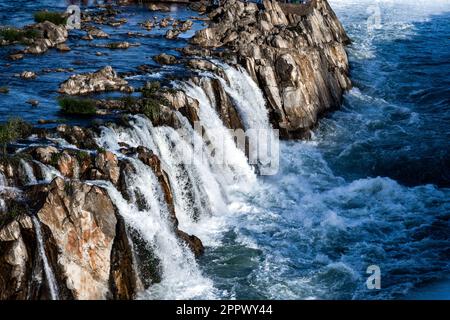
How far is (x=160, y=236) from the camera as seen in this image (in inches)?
965

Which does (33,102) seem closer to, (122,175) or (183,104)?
(183,104)

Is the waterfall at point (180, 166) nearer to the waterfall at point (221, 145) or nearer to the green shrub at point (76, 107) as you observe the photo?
the waterfall at point (221, 145)

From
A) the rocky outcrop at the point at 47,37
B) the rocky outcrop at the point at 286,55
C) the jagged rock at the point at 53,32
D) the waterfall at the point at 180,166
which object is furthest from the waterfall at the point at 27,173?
the jagged rock at the point at 53,32

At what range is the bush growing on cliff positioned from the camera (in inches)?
981

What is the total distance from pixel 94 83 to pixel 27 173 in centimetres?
1217

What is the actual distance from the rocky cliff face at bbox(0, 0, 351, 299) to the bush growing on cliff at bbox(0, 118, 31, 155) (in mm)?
565

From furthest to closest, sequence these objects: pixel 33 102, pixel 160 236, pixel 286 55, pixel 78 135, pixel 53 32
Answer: pixel 53 32 < pixel 286 55 < pixel 33 102 < pixel 78 135 < pixel 160 236

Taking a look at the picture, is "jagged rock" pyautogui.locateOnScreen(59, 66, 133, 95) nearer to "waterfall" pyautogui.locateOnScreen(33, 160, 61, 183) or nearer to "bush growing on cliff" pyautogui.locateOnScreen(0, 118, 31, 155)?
"bush growing on cliff" pyautogui.locateOnScreen(0, 118, 31, 155)

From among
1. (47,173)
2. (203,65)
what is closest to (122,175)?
(47,173)

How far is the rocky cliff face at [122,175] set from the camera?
20.1 m

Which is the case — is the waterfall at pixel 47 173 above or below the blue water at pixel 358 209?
above

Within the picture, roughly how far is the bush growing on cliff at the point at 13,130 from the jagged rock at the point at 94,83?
21.0 feet
